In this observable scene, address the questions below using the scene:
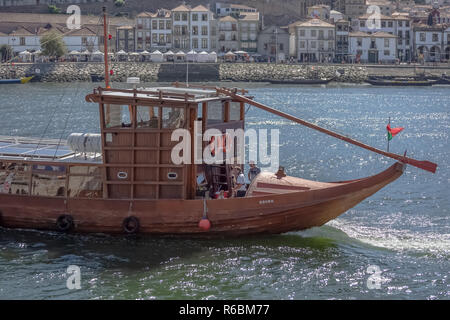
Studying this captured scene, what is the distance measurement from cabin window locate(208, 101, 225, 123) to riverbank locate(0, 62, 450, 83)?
77.1 metres

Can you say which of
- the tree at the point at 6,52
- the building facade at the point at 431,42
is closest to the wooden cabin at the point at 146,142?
the tree at the point at 6,52

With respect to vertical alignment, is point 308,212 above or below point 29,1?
below

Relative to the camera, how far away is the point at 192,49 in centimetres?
11606

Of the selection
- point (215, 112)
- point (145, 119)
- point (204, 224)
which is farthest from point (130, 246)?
point (215, 112)

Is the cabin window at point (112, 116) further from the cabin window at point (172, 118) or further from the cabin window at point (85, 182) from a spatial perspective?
the cabin window at point (85, 182)

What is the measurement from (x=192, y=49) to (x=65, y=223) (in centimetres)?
9637

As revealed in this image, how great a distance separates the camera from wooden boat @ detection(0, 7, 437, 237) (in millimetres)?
20484

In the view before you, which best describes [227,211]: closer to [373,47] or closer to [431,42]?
[373,47]

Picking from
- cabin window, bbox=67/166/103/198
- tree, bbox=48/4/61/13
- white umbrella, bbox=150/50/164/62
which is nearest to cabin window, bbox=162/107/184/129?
cabin window, bbox=67/166/103/198

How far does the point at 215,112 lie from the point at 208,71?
266 ft

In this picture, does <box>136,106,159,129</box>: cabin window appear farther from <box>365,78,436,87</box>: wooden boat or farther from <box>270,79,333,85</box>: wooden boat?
<box>365,78,436,87</box>: wooden boat

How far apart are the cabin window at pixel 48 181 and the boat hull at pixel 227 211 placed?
369 mm

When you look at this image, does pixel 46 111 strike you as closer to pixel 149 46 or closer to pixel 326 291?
pixel 326 291

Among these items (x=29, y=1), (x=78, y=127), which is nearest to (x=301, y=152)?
(x=78, y=127)
